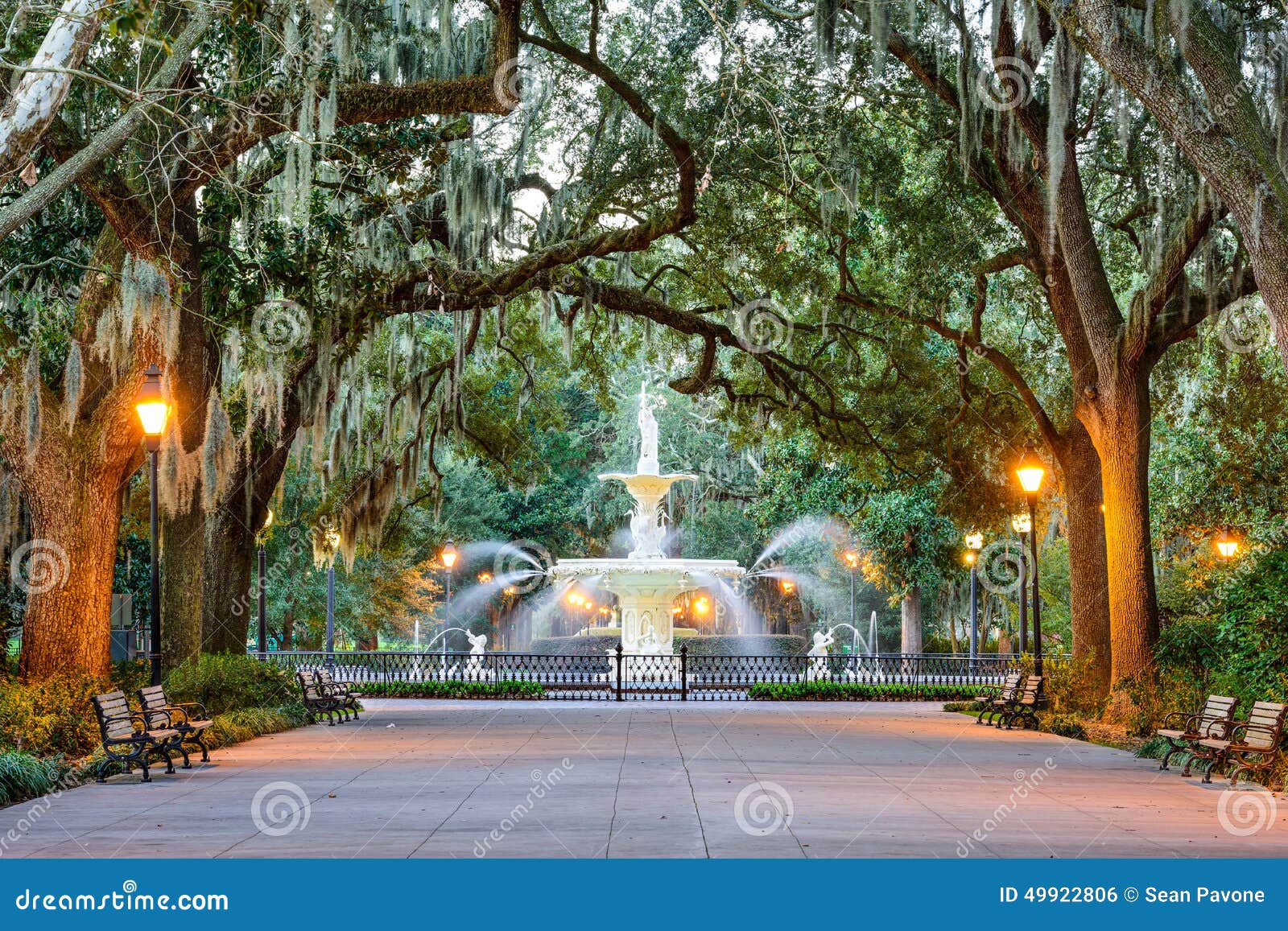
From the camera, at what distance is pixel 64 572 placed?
14.5 metres

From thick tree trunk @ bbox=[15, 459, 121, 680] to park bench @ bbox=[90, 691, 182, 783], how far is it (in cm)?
148

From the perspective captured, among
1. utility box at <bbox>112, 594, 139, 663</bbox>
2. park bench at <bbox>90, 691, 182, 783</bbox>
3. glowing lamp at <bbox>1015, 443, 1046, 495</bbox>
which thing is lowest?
park bench at <bbox>90, 691, 182, 783</bbox>

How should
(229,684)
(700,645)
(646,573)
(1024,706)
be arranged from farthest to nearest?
1. (700,645)
2. (646,573)
3. (1024,706)
4. (229,684)

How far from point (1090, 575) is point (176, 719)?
1277 cm

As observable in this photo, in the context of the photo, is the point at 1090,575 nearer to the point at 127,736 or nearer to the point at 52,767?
the point at 127,736

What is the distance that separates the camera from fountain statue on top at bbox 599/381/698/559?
32906 mm

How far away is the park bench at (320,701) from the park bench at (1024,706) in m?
9.93

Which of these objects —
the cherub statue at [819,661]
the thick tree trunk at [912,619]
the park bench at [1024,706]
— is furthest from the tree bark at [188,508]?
the thick tree trunk at [912,619]

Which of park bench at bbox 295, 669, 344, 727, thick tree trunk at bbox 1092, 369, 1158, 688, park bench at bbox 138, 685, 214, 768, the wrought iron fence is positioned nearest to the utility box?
the wrought iron fence

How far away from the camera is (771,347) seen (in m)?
22.1

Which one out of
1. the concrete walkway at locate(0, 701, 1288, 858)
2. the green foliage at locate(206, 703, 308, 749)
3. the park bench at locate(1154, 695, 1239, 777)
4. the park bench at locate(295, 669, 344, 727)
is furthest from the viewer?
the park bench at locate(295, 669, 344, 727)

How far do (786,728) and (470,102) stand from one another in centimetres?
990

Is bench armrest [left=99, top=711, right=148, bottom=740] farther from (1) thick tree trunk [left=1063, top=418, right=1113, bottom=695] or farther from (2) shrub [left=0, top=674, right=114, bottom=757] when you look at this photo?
(1) thick tree trunk [left=1063, top=418, right=1113, bottom=695]

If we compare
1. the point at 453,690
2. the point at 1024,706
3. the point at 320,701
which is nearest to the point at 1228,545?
the point at 1024,706
